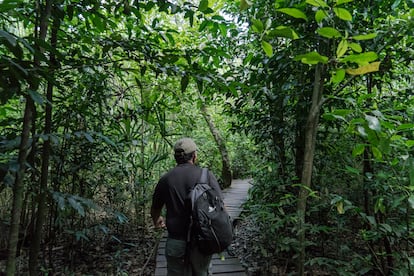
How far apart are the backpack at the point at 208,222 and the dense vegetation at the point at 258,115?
39cm

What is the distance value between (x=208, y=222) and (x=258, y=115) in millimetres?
1534

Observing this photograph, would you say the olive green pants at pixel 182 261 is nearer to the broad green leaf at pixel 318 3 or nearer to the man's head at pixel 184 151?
the man's head at pixel 184 151

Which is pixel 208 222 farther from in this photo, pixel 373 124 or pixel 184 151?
pixel 373 124

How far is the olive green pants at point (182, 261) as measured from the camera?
2.08 m

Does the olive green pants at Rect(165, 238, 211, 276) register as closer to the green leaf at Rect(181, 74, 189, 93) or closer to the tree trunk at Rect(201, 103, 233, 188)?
the green leaf at Rect(181, 74, 189, 93)

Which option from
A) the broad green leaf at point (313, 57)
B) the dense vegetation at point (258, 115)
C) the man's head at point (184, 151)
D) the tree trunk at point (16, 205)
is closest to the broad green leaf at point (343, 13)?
the dense vegetation at point (258, 115)

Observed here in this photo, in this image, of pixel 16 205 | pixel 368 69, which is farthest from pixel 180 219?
pixel 368 69

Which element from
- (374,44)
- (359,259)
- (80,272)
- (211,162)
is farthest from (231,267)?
(211,162)

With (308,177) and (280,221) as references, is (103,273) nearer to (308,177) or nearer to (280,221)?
(280,221)

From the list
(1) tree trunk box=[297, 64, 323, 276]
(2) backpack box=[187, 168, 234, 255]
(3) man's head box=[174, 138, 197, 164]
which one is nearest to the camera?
(1) tree trunk box=[297, 64, 323, 276]

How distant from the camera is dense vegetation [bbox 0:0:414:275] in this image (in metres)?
1.22

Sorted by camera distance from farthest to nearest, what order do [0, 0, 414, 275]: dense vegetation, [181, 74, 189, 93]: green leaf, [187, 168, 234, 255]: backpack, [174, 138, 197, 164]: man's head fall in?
[174, 138, 197, 164]: man's head
[187, 168, 234, 255]: backpack
[181, 74, 189, 93]: green leaf
[0, 0, 414, 275]: dense vegetation

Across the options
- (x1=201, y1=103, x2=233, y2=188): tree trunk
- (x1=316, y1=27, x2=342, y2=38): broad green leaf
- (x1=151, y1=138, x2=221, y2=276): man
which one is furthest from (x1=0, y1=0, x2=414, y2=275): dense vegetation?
(x1=201, y1=103, x2=233, y2=188): tree trunk

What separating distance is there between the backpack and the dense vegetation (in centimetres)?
39
